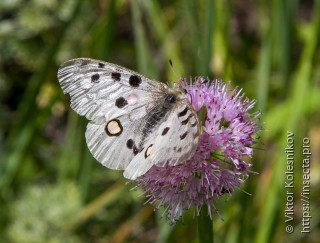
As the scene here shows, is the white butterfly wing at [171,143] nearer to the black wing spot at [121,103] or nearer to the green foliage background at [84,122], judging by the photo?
the black wing spot at [121,103]

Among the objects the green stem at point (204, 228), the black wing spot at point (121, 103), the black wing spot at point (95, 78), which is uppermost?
the black wing spot at point (95, 78)

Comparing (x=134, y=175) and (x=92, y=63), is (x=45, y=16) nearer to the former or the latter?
(x=92, y=63)

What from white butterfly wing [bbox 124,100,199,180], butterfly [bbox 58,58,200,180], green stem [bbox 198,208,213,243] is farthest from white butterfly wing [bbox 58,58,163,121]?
green stem [bbox 198,208,213,243]

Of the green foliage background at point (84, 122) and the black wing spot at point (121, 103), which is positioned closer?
the black wing spot at point (121, 103)

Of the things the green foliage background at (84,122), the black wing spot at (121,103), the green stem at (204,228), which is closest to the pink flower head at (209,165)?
the green stem at (204,228)

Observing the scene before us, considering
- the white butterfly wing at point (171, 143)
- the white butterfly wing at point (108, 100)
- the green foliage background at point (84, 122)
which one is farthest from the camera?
the green foliage background at point (84, 122)

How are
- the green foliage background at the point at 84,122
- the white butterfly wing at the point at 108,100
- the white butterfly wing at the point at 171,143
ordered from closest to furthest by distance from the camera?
the white butterfly wing at the point at 171,143, the white butterfly wing at the point at 108,100, the green foliage background at the point at 84,122

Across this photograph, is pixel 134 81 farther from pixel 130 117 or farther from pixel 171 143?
pixel 171 143

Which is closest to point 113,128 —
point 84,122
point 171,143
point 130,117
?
point 130,117

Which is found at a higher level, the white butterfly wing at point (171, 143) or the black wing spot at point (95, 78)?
the black wing spot at point (95, 78)
